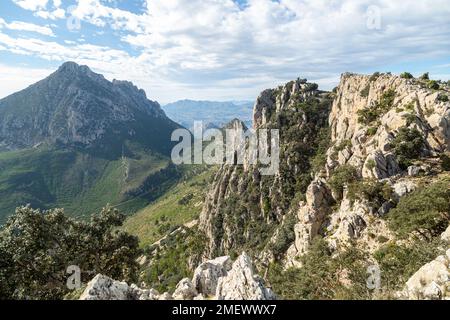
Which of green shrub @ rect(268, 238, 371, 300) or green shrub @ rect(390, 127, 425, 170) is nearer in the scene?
green shrub @ rect(268, 238, 371, 300)

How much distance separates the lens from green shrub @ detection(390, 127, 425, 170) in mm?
55875

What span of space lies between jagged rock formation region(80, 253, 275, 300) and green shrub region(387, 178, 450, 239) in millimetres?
26924

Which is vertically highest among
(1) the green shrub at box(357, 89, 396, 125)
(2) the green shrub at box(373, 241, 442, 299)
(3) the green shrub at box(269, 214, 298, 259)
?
(1) the green shrub at box(357, 89, 396, 125)

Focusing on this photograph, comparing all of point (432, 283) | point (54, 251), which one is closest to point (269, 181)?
point (54, 251)

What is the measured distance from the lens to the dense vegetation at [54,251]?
33594 mm

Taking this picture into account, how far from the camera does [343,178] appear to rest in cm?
6288

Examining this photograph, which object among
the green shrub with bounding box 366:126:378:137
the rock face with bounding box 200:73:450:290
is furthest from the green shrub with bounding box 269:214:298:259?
the green shrub with bounding box 366:126:378:137

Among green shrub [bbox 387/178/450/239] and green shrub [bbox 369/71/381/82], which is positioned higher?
green shrub [bbox 369/71/381/82]

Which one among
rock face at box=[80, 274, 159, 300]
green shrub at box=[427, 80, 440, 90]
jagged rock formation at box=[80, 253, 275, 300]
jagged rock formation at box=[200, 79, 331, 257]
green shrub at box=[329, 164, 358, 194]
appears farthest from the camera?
jagged rock formation at box=[200, 79, 331, 257]

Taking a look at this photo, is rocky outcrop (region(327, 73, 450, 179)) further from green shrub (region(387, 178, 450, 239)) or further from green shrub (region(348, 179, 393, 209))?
green shrub (region(387, 178, 450, 239))

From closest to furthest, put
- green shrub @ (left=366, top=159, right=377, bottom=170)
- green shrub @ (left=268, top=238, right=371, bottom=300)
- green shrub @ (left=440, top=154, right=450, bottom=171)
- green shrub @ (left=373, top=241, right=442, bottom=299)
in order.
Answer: green shrub @ (left=373, top=241, right=442, bottom=299), green shrub @ (left=268, top=238, right=371, bottom=300), green shrub @ (left=440, top=154, right=450, bottom=171), green shrub @ (left=366, top=159, right=377, bottom=170)

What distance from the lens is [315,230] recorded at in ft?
220

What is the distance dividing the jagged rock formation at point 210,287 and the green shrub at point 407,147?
42.8 m
